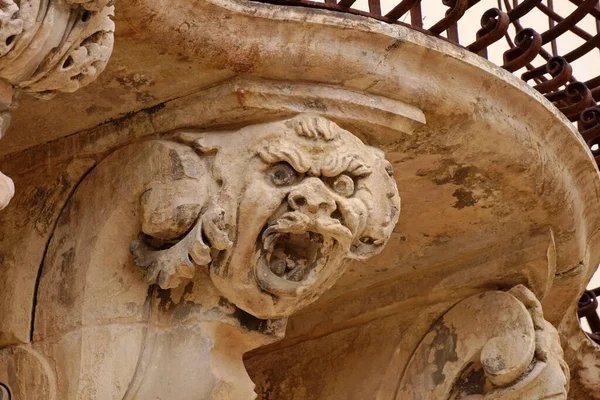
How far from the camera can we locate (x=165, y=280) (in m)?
2.75

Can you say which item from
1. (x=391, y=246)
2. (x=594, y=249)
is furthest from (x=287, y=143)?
(x=594, y=249)

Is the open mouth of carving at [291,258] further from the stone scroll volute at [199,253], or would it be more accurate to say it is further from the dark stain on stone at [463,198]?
the dark stain on stone at [463,198]

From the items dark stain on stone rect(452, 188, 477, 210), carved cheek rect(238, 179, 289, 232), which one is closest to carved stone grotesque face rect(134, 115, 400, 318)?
carved cheek rect(238, 179, 289, 232)

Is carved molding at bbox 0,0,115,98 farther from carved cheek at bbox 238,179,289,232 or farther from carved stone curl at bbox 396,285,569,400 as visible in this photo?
carved stone curl at bbox 396,285,569,400

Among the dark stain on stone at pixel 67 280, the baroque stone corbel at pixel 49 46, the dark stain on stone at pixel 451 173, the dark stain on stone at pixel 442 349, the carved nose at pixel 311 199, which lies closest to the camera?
the baroque stone corbel at pixel 49 46

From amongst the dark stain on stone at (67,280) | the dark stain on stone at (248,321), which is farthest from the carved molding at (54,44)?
the dark stain on stone at (248,321)

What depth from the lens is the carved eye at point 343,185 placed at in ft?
9.09

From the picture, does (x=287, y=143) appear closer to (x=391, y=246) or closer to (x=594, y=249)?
(x=391, y=246)

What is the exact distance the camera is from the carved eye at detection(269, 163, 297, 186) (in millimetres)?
2754

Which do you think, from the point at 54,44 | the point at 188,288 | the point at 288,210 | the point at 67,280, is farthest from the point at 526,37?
the point at 54,44

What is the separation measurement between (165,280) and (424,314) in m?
0.80

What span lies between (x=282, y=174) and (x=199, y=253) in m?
0.19

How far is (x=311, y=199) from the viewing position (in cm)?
273

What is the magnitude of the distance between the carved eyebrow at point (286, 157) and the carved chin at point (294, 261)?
0.36 ft
